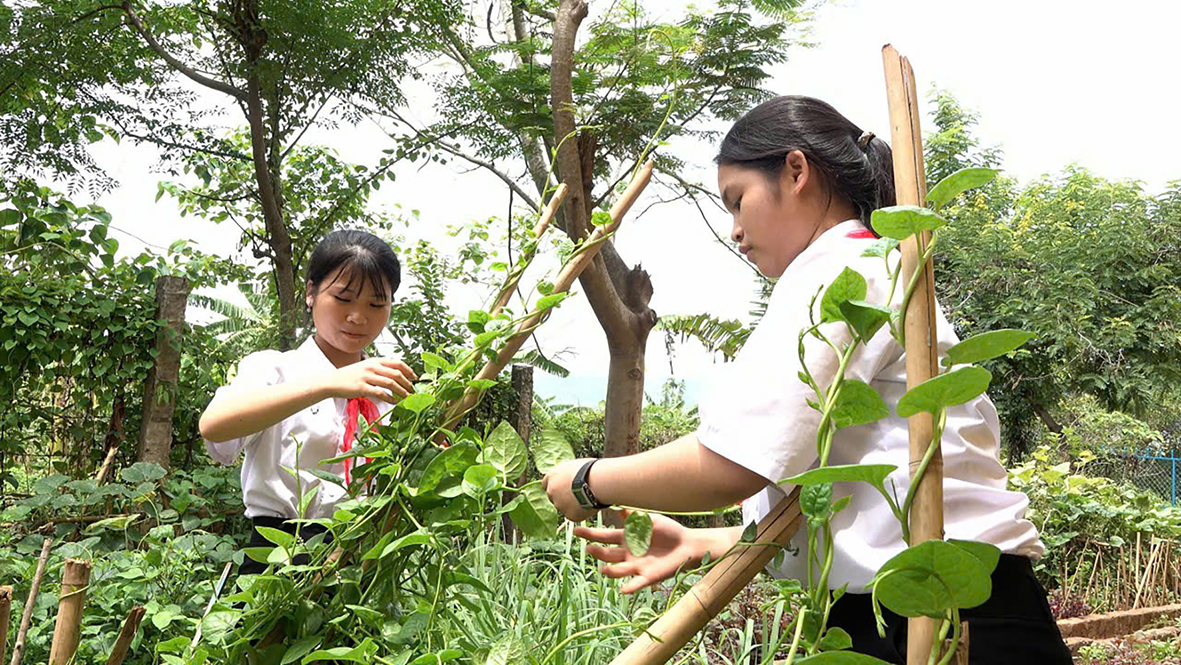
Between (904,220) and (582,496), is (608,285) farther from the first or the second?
(904,220)

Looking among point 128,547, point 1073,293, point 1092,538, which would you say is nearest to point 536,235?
point 128,547

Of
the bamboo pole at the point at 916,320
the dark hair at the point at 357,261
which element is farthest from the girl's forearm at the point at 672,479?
the dark hair at the point at 357,261

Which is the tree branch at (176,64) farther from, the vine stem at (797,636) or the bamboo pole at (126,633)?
the vine stem at (797,636)

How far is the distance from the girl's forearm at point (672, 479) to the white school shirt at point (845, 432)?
0.9 inches

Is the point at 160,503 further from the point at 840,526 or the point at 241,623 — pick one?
the point at 840,526

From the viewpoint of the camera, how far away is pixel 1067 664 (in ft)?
3.36

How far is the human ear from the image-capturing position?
110cm

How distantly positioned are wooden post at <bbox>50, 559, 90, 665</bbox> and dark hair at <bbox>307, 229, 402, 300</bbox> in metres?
0.85

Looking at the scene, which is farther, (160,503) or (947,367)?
(160,503)

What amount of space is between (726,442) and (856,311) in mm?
300

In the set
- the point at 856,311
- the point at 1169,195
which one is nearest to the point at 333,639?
the point at 856,311

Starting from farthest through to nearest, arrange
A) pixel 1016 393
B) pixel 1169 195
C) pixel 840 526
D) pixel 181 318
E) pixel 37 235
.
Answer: pixel 1169 195 < pixel 1016 393 < pixel 181 318 < pixel 37 235 < pixel 840 526

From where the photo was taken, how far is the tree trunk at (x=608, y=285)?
5488 millimetres

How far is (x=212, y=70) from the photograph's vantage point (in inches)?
244
